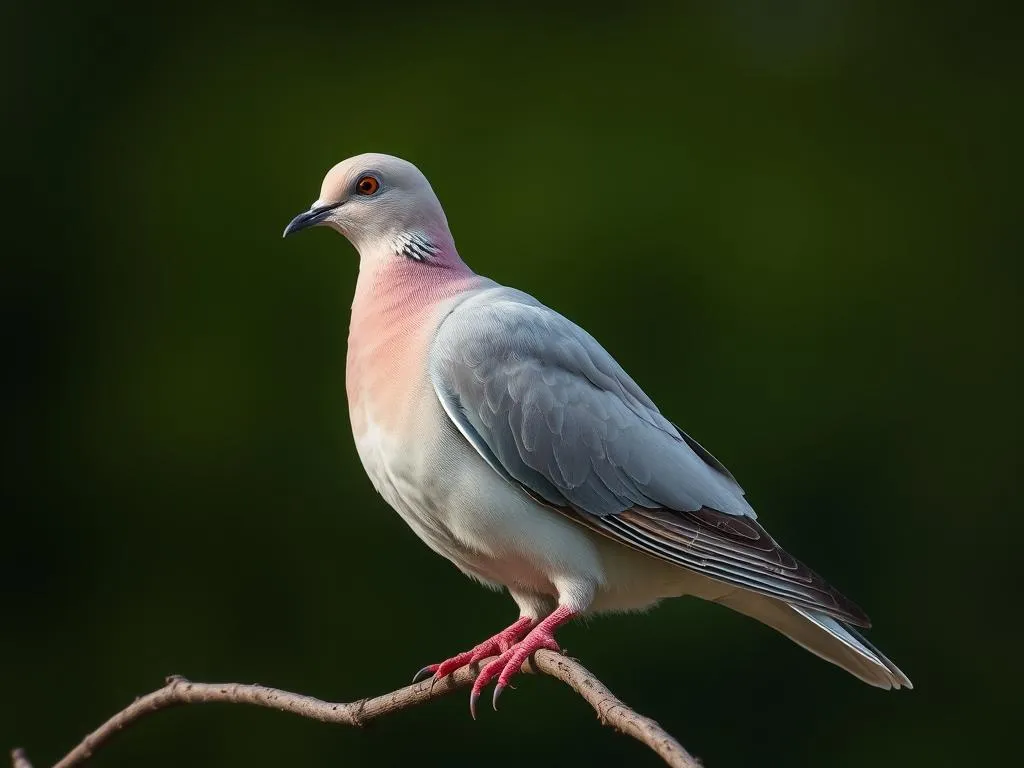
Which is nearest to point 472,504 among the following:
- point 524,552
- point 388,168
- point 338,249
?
Result: point 524,552

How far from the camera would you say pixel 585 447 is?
9.87 ft

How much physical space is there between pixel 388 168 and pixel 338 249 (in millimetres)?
3746

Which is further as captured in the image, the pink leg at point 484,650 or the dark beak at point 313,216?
the dark beak at point 313,216

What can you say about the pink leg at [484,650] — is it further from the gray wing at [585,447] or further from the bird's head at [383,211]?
the bird's head at [383,211]

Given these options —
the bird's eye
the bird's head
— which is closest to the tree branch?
the bird's head

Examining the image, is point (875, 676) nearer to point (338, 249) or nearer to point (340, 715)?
point (340, 715)

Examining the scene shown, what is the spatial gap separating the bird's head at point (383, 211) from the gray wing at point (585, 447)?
188 mm

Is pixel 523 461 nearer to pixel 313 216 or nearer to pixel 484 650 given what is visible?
pixel 484 650

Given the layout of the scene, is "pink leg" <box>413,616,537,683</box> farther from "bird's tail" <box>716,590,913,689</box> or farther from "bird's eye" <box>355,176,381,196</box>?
"bird's eye" <box>355,176,381,196</box>

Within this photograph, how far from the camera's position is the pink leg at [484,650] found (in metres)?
2.70

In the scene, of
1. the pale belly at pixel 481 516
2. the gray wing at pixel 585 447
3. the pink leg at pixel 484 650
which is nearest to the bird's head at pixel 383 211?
the gray wing at pixel 585 447

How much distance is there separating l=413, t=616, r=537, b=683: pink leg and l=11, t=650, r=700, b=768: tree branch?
2 cm

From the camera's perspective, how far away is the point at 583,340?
10.3 ft

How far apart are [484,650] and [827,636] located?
787mm
